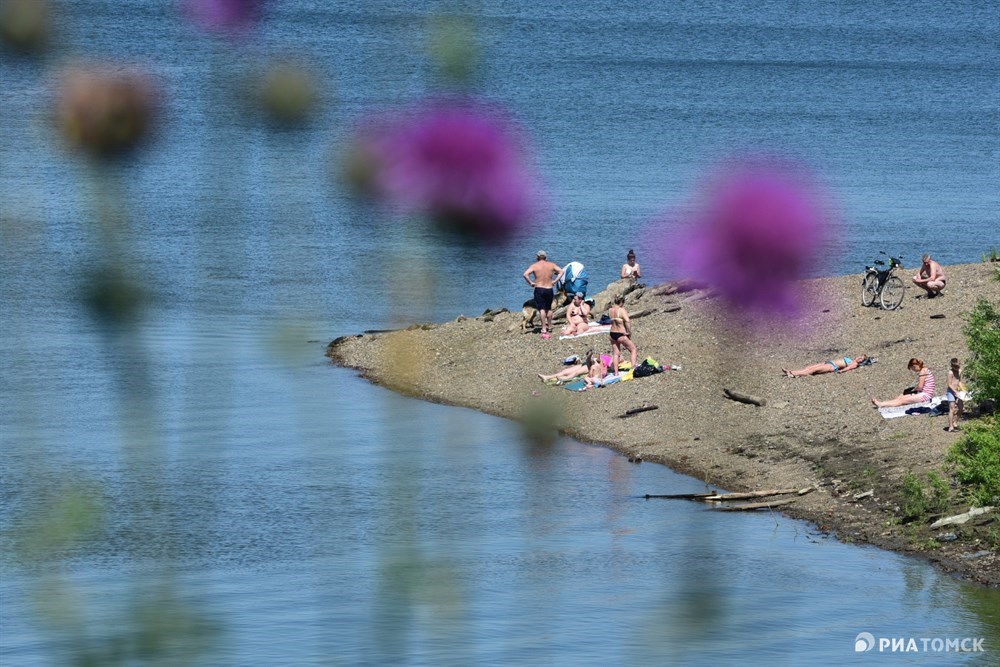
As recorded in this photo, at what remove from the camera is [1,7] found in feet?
7.22

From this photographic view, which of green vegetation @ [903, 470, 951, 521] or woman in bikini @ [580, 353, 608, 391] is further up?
woman in bikini @ [580, 353, 608, 391]

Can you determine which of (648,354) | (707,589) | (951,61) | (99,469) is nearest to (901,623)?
(99,469)

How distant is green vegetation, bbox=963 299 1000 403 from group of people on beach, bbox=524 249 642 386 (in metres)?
6.57

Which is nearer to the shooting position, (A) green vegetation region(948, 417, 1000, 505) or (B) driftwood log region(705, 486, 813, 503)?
(A) green vegetation region(948, 417, 1000, 505)

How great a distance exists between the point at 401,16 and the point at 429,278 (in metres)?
0.56

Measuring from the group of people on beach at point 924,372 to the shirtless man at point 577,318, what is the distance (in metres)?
6.37

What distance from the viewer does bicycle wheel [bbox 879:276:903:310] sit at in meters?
36.7

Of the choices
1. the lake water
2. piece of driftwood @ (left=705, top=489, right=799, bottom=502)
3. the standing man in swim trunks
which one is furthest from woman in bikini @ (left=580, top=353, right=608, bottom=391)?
piece of driftwood @ (left=705, top=489, right=799, bottom=502)

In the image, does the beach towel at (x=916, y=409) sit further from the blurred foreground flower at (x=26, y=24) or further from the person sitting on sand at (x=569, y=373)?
the blurred foreground flower at (x=26, y=24)

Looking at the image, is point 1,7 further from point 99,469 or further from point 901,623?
point 99,469

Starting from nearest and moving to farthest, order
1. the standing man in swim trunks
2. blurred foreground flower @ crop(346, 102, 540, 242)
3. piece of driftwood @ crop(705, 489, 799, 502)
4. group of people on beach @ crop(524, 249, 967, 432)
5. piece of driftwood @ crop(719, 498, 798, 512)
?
blurred foreground flower @ crop(346, 102, 540, 242)
piece of driftwood @ crop(705, 489, 799, 502)
piece of driftwood @ crop(719, 498, 798, 512)
group of people on beach @ crop(524, 249, 967, 432)
the standing man in swim trunks

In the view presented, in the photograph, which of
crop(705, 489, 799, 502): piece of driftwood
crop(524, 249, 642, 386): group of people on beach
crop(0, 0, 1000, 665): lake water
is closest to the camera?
crop(0, 0, 1000, 665): lake water

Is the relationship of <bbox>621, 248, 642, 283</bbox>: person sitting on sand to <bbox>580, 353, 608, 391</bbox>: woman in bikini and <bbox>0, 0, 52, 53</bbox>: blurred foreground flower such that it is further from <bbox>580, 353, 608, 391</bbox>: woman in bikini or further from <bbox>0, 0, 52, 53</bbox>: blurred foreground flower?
<bbox>0, 0, 52, 53</bbox>: blurred foreground flower

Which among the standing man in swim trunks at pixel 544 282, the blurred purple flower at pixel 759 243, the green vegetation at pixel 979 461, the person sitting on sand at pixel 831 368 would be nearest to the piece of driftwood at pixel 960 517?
the green vegetation at pixel 979 461
